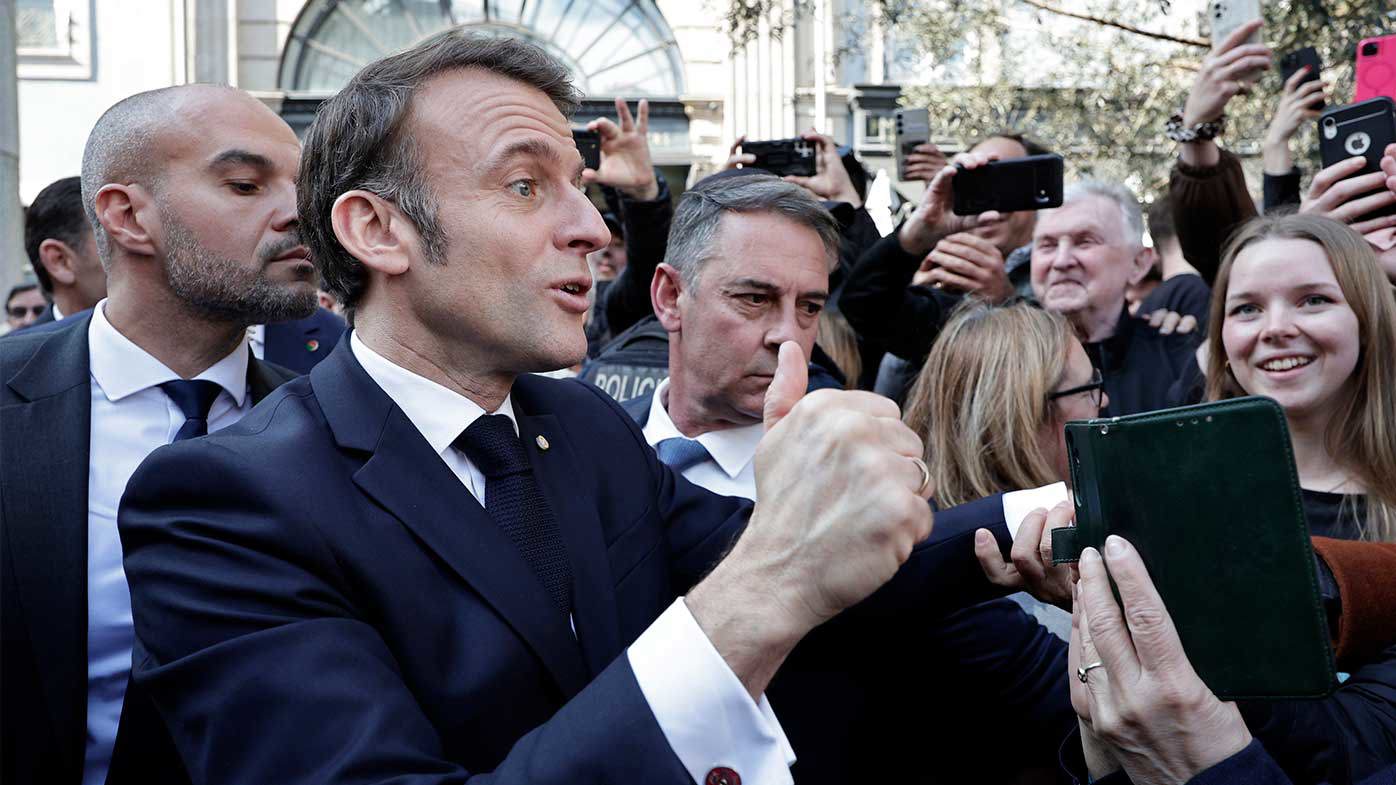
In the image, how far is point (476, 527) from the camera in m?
1.86

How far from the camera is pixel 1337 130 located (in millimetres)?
3936

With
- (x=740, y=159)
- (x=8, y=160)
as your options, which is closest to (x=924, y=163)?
(x=740, y=159)

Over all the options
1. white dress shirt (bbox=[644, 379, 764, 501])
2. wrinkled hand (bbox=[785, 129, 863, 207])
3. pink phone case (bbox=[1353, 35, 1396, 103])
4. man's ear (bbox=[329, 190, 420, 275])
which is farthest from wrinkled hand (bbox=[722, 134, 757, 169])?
man's ear (bbox=[329, 190, 420, 275])

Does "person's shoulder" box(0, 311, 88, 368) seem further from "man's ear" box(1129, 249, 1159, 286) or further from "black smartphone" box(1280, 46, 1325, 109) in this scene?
"black smartphone" box(1280, 46, 1325, 109)

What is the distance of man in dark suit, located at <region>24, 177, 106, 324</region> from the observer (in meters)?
5.03

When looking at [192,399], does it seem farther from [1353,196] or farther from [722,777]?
[1353,196]

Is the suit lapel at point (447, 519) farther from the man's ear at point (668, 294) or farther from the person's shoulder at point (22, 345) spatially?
the man's ear at point (668, 294)

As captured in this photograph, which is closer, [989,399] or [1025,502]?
[1025,502]

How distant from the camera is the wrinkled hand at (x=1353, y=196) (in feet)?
12.4

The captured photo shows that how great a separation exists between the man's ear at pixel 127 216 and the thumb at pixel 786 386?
1.88 meters

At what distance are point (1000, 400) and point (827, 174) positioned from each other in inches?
77.9

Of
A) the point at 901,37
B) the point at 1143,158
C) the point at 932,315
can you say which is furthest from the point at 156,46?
the point at 932,315

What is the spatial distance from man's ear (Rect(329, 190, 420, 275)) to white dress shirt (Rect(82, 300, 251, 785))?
923 mm

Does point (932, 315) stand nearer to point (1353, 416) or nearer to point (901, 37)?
point (1353, 416)
